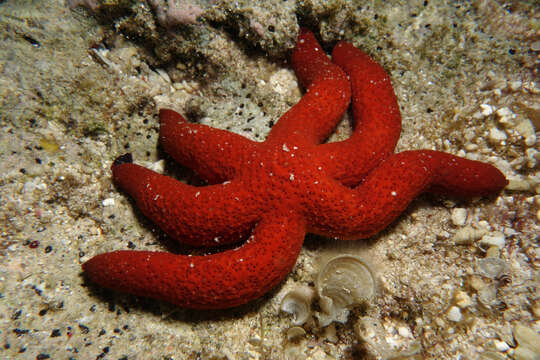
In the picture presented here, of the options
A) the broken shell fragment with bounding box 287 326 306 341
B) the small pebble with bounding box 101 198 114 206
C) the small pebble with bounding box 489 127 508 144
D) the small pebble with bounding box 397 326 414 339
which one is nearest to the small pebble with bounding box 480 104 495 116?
the small pebble with bounding box 489 127 508 144

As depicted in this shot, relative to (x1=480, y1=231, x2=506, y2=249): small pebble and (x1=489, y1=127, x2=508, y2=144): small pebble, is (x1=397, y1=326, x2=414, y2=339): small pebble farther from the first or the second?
(x1=489, y1=127, x2=508, y2=144): small pebble

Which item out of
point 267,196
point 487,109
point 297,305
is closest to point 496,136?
point 487,109

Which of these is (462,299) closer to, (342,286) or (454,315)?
(454,315)

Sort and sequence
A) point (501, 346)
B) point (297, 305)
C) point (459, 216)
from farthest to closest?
point (459, 216) → point (297, 305) → point (501, 346)

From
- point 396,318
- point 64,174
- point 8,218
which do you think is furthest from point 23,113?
point 396,318

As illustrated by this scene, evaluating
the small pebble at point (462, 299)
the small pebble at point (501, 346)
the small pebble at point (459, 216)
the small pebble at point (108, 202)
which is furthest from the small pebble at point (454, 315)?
the small pebble at point (108, 202)

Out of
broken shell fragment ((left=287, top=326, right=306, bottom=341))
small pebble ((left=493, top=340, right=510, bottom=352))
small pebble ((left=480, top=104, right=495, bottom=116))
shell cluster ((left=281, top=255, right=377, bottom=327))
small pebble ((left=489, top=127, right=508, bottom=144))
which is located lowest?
broken shell fragment ((left=287, top=326, right=306, bottom=341))
